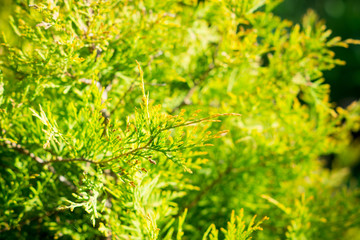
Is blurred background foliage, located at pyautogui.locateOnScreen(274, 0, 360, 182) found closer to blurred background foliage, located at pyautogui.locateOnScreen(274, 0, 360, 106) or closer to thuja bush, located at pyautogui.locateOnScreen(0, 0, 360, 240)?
blurred background foliage, located at pyautogui.locateOnScreen(274, 0, 360, 106)

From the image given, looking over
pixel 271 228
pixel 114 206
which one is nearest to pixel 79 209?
pixel 114 206

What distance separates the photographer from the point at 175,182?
32.7 inches

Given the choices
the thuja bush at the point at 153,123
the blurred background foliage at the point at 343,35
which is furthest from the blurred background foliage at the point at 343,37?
the thuja bush at the point at 153,123

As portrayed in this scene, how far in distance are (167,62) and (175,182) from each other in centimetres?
48

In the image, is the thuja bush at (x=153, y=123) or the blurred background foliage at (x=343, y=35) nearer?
the thuja bush at (x=153, y=123)

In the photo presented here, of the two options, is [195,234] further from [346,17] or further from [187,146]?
[346,17]

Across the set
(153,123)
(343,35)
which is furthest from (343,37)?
(153,123)

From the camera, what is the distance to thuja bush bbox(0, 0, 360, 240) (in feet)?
2.04

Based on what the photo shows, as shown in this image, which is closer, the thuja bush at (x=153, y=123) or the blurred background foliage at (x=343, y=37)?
the thuja bush at (x=153, y=123)

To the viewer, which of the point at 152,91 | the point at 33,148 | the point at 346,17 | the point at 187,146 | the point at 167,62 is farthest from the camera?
the point at 346,17

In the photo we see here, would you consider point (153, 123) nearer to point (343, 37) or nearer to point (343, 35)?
point (343, 37)

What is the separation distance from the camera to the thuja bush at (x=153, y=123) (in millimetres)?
623

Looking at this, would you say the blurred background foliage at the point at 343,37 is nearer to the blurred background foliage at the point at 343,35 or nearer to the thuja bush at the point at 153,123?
the blurred background foliage at the point at 343,35

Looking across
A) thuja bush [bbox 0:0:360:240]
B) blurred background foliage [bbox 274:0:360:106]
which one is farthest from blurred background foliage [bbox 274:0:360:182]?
thuja bush [bbox 0:0:360:240]
